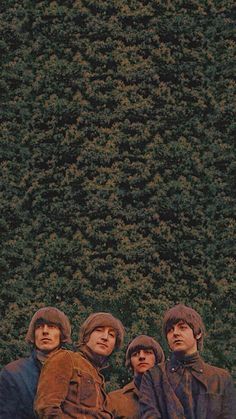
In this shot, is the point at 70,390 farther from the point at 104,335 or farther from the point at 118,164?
the point at 118,164

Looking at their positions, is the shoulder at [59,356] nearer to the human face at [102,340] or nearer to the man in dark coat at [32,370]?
the human face at [102,340]

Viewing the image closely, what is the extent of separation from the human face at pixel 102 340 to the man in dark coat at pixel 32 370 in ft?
0.90

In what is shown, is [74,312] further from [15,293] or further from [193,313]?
[193,313]

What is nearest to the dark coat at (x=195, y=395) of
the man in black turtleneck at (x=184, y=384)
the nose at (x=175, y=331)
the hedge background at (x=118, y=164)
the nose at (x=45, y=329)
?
the man in black turtleneck at (x=184, y=384)

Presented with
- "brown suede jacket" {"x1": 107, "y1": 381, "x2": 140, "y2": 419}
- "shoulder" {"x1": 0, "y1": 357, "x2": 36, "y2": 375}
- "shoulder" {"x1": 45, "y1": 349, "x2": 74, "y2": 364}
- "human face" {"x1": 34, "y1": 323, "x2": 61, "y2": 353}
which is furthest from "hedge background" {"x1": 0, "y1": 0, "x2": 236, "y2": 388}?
"shoulder" {"x1": 45, "y1": 349, "x2": 74, "y2": 364}

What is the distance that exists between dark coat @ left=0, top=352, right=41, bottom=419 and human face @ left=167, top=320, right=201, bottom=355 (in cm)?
80

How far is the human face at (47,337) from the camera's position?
17.1 feet

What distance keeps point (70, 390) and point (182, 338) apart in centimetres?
71

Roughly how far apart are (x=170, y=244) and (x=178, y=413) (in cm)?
392

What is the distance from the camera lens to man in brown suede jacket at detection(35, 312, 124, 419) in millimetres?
4590

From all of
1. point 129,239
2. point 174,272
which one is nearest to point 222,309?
A: point 174,272

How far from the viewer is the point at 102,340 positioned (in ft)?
16.5

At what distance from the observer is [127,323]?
8586mm

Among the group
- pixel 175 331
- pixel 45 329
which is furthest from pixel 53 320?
pixel 175 331
